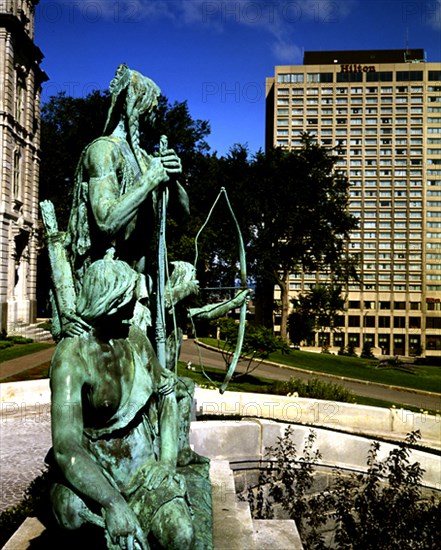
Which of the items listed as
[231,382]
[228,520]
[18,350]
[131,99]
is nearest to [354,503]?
[228,520]

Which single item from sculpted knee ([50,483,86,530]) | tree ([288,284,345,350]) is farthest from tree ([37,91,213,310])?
sculpted knee ([50,483,86,530])

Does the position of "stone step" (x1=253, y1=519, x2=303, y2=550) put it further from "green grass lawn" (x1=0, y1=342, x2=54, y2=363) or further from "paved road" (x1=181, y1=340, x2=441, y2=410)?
"green grass lawn" (x1=0, y1=342, x2=54, y2=363)

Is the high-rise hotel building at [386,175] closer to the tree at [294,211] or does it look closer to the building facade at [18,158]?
the tree at [294,211]

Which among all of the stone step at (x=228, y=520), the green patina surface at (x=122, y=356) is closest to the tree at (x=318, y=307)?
the stone step at (x=228, y=520)

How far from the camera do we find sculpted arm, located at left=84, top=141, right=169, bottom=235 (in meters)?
3.65

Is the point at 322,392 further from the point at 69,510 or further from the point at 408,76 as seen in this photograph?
the point at 408,76

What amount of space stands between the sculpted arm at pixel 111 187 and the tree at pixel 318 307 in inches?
1746

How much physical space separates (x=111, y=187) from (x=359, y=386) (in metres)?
18.5

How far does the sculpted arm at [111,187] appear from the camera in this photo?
365 cm

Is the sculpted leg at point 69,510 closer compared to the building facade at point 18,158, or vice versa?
the sculpted leg at point 69,510

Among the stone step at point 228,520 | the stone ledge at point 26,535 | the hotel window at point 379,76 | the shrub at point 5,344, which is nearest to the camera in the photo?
the stone ledge at point 26,535

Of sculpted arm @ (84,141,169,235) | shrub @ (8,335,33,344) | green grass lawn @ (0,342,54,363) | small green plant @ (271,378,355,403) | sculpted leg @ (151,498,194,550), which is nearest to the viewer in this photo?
sculpted leg @ (151,498,194,550)

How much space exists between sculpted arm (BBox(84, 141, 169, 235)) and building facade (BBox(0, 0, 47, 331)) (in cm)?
2801

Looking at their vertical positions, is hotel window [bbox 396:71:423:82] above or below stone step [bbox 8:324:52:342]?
above
